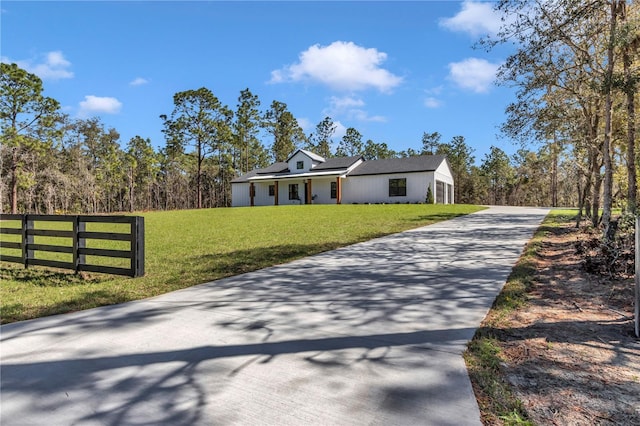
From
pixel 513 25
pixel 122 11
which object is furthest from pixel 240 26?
pixel 513 25

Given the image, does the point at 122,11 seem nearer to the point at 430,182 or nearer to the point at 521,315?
the point at 521,315

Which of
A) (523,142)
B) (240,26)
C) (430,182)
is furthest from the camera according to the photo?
(430,182)

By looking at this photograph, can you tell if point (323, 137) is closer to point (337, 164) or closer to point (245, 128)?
point (245, 128)

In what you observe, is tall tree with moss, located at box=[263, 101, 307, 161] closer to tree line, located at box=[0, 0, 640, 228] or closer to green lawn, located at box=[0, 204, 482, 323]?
tree line, located at box=[0, 0, 640, 228]

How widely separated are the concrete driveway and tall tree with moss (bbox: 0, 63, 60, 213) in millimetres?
28227

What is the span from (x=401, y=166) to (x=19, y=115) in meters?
28.3

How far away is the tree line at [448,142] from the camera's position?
5.84m

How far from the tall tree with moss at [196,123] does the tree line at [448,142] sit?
4.3 inches

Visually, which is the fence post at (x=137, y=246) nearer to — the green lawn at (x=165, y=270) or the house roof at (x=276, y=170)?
the green lawn at (x=165, y=270)

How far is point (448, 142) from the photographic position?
147ft

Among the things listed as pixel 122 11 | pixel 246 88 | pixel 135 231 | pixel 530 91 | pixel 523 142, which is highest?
pixel 246 88

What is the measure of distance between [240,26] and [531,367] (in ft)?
40.6

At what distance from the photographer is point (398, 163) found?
28188mm

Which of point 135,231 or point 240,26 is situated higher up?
point 240,26
